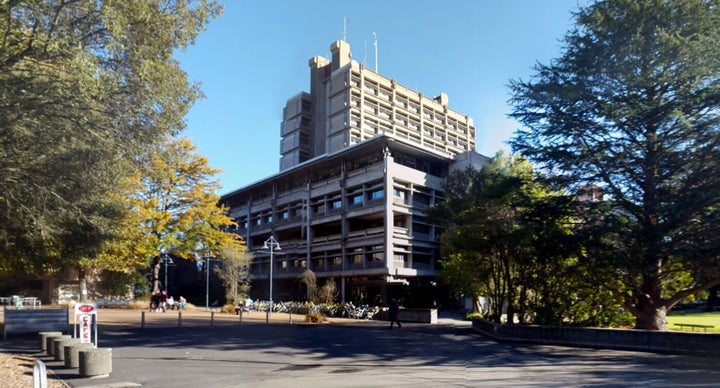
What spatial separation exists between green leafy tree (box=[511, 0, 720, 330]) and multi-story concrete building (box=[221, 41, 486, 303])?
22134 millimetres

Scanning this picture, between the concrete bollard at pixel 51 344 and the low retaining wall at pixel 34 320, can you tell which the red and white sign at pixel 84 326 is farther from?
the low retaining wall at pixel 34 320

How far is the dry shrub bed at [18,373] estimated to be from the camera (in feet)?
34.6

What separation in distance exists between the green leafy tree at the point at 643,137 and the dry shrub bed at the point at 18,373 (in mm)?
16495

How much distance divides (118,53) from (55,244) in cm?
1010

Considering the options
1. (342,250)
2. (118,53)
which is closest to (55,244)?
→ (118,53)

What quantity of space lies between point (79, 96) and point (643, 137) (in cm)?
1814

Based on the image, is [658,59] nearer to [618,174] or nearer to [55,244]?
[618,174]

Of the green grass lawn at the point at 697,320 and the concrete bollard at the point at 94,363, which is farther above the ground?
the concrete bollard at the point at 94,363

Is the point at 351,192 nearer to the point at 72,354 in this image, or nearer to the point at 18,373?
the point at 72,354

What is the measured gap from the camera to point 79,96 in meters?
10.2

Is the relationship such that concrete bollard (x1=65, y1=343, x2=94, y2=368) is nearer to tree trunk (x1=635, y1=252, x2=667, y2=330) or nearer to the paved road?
the paved road

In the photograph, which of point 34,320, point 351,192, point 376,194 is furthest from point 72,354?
point 351,192

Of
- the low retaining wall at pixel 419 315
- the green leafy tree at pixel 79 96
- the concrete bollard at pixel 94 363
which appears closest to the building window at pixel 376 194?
the low retaining wall at pixel 419 315

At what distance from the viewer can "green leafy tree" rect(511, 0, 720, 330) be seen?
1734 centimetres
